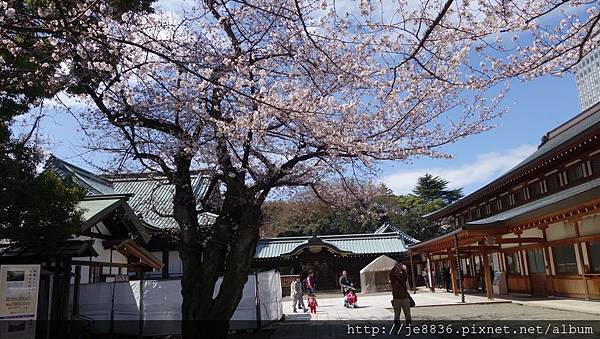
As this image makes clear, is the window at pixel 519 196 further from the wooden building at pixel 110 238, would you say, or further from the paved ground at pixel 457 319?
the wooden building at pixel 110 238

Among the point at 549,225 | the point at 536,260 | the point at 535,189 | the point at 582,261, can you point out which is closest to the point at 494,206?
the point at 535,189

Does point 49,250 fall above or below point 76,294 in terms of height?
above

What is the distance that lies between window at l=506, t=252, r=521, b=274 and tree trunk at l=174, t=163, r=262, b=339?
12.9 meters

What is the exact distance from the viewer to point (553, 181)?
16.0 m

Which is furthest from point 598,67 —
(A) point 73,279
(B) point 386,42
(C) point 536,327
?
(A) point 73,279

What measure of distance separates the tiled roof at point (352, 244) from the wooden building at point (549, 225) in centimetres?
917

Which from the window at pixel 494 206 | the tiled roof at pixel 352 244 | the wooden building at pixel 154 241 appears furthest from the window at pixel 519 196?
the tiled roof at pixel 352 244

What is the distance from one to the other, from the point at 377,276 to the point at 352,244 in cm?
443

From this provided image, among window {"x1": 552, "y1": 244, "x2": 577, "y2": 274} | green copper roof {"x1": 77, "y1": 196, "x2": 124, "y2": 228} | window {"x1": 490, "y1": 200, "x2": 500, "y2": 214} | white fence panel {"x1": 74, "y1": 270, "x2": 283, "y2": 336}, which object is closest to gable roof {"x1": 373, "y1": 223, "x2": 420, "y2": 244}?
window {"x1": 490, "y1": 200, "x2": 500, "y2": 214}

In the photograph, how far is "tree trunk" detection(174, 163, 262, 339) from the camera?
8.34 m

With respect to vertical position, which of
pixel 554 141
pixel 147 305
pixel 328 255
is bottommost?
pixel 147 305

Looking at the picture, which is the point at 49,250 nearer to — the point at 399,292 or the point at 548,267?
the point at 399,292

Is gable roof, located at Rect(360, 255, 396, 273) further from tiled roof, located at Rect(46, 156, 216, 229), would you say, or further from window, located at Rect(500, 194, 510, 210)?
tiled roof, located at Rect(46, 156, 216, 229)

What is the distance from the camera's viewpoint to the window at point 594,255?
1250 centimetres
